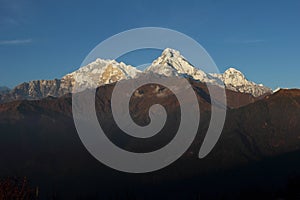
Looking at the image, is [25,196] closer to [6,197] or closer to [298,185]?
[6,197]

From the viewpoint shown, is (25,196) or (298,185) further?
(298,185)

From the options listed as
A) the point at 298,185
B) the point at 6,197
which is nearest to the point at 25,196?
the point at 6,197

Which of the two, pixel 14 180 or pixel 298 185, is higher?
pixel 298 185

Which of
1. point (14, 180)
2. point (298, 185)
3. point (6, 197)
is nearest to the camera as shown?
point (6, 197)

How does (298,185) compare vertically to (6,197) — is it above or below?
above

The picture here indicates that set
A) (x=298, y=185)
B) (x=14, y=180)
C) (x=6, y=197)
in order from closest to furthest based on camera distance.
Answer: (x=6, y=197) → (x=14, y=180) → (x=298, y=185)

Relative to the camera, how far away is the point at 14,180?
77.6 ft

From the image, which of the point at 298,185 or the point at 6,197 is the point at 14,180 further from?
the point at 298,185

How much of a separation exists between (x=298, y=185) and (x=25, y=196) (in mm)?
63123

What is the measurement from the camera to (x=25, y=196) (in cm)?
2298

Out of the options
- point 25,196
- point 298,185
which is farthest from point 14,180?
point 298,185

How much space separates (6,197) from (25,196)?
115 cm

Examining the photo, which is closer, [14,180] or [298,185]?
[14,180]

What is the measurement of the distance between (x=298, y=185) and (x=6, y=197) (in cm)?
6426
